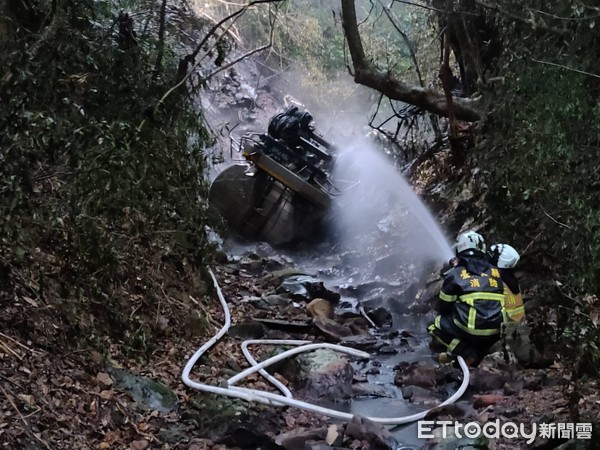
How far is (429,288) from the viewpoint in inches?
308

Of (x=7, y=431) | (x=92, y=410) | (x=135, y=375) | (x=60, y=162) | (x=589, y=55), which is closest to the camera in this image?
(x=7, y=431)

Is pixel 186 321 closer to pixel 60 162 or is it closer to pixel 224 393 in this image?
pixel 224 393

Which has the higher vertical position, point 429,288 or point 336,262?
point 336,262

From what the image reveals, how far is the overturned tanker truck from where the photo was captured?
35.0 ft

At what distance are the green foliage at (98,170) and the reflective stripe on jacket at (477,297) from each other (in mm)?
2298

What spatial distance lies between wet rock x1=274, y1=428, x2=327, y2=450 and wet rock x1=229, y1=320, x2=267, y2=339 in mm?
1954

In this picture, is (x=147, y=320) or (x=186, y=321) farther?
(x=186, y=321)

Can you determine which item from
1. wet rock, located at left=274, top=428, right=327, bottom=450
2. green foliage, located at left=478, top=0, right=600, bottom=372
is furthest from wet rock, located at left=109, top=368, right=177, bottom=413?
green foliage, located at left=478, top=0, right=600, bottom=372

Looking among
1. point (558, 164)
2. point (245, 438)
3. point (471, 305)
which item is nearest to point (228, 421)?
point (245, 438)

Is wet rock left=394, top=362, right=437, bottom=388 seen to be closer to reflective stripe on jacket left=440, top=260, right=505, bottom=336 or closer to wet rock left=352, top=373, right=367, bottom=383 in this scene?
wet rock left=352, top=373, right=367, bottom=383

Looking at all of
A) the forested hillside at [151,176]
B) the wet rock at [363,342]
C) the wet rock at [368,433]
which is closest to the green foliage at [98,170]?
the forested hillside at [151,176]

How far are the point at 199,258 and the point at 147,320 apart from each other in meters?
1.38

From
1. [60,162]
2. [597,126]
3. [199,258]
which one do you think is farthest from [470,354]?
[60,162]

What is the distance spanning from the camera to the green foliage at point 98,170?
302cm
